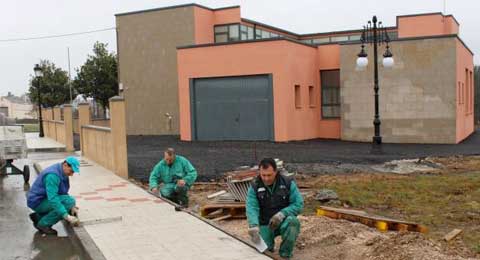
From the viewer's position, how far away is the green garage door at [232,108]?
26562 millimetres

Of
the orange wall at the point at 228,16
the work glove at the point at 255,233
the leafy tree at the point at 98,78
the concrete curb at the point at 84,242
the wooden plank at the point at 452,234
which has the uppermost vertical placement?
the orange wall at the point at 228,16

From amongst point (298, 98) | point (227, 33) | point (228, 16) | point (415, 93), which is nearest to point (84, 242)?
point (415, 93)

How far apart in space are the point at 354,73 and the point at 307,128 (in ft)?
12.2

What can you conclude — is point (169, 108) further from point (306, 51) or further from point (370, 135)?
point (370, 135)

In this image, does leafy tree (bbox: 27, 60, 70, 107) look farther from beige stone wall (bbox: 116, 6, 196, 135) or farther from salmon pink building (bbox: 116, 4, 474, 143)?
salmon pink building (bbox: 116, 4, 474, 143)

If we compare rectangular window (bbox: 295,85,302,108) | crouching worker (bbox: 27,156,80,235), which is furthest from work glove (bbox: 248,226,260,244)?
rectangular window (bbox: 295,85,302,108)

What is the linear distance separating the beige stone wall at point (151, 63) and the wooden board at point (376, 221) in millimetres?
25585

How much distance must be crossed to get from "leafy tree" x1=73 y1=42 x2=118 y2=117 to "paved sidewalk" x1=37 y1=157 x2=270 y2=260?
3403cm

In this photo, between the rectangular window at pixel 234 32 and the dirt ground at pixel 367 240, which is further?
the rectangular window at pixel 234 32

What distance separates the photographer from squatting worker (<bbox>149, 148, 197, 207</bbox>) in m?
10.0

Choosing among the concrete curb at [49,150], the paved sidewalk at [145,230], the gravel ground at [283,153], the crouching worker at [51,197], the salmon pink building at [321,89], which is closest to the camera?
the paved sidewalk at [145,230]

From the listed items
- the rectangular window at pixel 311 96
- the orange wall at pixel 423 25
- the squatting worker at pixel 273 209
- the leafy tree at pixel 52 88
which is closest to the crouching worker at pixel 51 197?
the squatting worker at pixel 273 209

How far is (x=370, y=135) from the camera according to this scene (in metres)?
26.5

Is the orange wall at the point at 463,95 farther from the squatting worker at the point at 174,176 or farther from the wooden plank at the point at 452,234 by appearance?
the wooden plank at the point at 452,234
